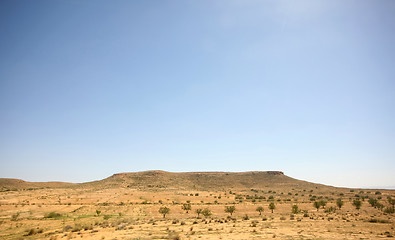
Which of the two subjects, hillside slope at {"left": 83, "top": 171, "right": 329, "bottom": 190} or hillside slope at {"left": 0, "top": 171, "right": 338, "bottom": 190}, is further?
hillside slope at {"left": 83, "top": 171, "right": 329, "bottom": 190}

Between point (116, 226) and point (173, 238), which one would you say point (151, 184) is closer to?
point (116, 226)

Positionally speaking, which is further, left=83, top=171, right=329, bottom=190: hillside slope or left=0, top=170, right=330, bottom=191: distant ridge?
left=83, top=171, right=329, bottom=190: hillside slope

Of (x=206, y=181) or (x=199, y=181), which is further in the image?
(x=206, y=181)

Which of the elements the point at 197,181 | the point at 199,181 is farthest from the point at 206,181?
the point at 197,181

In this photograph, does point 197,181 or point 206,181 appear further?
point 206,181

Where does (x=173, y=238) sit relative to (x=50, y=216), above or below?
above

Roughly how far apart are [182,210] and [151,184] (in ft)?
151

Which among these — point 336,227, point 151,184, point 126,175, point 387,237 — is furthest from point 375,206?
point 126,175

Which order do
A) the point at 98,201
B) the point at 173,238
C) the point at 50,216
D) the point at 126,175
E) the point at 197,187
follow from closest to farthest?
the point at 173,238
the point at 50,216
the point at 98,201
the point at 197,187
the point at 126,175

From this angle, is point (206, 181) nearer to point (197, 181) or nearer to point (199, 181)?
point (199, 181)

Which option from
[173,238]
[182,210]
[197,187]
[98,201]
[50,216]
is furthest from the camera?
[197,187]

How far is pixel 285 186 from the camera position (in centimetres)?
8306

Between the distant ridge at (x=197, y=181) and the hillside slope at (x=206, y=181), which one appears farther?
the hillside slope at (x=206, y=181)

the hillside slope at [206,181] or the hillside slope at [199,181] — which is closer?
the hillside slope at [199,181]
